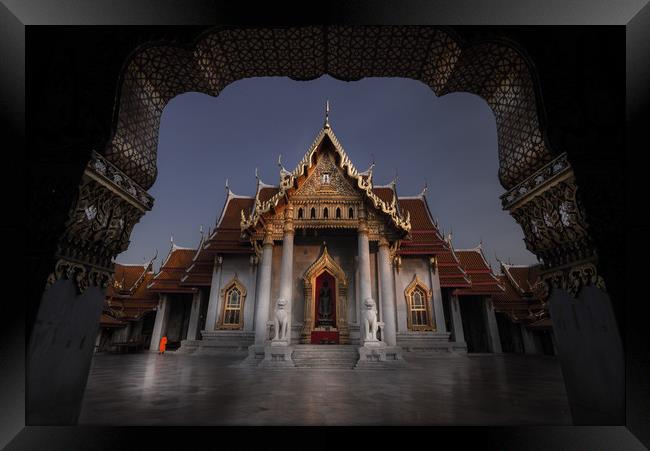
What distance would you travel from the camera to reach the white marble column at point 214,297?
13352mm

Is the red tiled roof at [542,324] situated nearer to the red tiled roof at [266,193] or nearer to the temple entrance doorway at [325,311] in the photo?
the temple entrance doorway at [325,311]

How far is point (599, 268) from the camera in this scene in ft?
8.17

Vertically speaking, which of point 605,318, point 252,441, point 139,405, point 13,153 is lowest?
point 139,405

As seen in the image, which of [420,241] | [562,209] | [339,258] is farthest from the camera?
[420,241]

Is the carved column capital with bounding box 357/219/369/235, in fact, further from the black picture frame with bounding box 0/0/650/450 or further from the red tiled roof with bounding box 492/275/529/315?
the red tiled roof with bounding box 492/275/529/315

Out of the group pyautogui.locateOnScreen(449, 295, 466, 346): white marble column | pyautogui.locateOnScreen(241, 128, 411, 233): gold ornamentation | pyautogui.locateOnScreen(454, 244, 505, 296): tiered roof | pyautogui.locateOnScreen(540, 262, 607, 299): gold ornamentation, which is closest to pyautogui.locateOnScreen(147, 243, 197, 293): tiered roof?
pyautogui.locateOnScreen(241, 128, 411, 233): gold ornamentation

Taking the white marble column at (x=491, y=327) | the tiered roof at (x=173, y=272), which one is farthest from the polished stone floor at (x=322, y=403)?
the white marble column at (x=491, y=327)

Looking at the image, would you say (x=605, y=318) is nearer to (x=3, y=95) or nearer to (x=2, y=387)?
(x=2, y=387)

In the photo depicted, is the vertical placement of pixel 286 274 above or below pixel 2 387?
above

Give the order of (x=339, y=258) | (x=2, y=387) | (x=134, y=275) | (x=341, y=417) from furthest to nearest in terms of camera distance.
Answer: (x=134, y=275)
(x=339, y=258)
(x=341, y=417)
(x=2, y=387)

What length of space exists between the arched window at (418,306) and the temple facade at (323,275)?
4 centimetres

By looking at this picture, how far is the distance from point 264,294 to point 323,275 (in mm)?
2637
